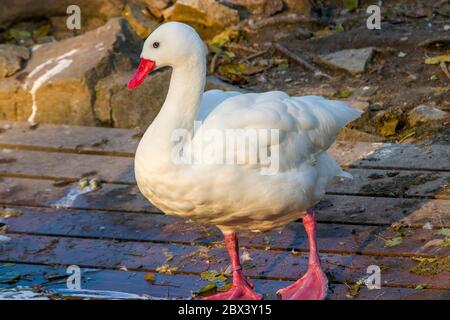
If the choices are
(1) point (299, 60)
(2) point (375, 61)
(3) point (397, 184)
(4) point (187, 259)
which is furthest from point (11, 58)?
(3) point (397, 184)

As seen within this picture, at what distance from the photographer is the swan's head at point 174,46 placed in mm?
4398

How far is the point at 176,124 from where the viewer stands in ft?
14.6

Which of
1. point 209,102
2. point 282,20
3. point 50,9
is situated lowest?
point 282,20

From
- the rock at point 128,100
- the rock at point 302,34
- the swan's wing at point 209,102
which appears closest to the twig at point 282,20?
the rock at point 302,34

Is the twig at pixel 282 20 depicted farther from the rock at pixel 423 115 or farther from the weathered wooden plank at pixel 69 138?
the weathered wooden plank at pixel 69 138

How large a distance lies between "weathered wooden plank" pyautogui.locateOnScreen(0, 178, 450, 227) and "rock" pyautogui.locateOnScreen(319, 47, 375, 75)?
2.57m

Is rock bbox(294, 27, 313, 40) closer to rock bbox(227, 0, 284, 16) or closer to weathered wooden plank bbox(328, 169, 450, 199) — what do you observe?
rock bbox(227, 0, 284, 16)

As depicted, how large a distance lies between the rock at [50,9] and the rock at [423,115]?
3.39 metres

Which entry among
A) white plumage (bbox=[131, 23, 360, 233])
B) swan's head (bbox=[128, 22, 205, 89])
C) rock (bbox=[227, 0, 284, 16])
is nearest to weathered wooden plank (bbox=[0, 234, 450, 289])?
white plumage (bbox=[131, 23, 360, 233])

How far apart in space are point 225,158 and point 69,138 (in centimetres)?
259

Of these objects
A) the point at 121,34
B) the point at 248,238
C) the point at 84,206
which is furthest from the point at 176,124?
the point at 121,34

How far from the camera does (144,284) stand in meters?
4.76

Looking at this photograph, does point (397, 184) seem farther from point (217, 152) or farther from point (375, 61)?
point (375, 61)
